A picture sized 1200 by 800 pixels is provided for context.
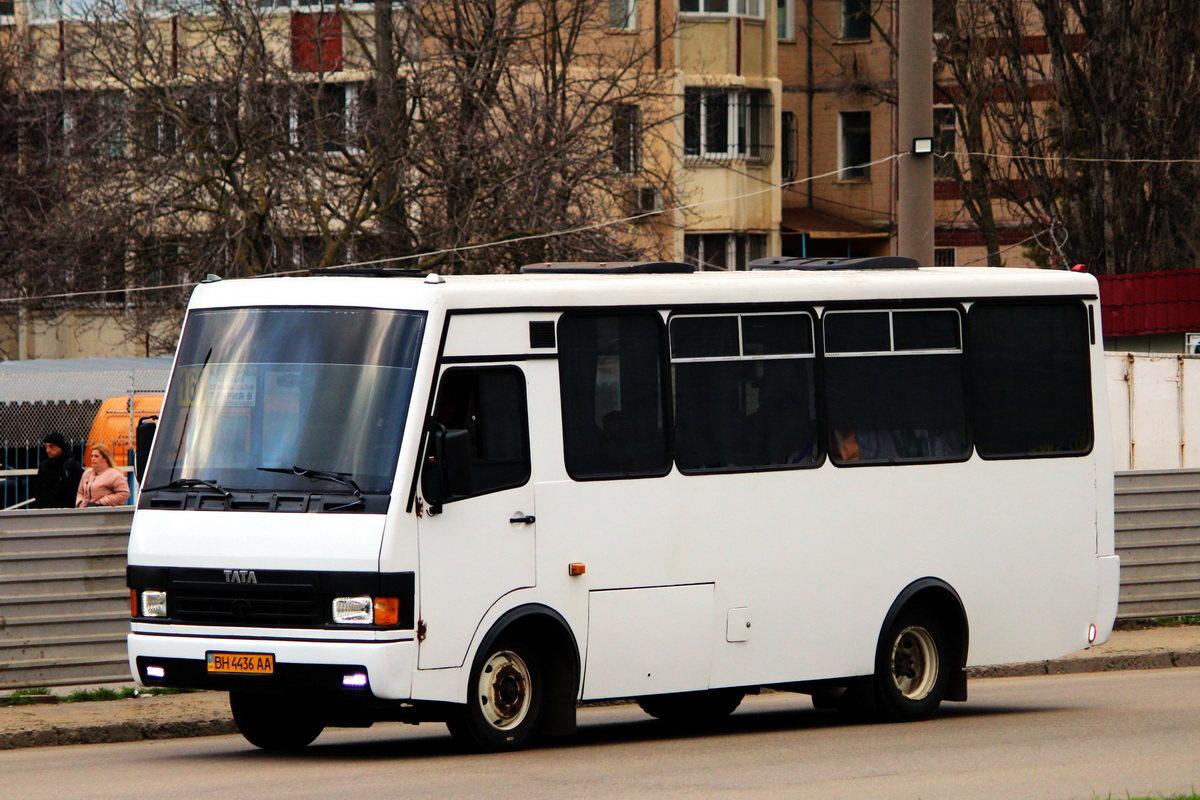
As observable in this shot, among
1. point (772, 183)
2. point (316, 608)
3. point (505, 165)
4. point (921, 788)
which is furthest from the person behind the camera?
point (772, 183)

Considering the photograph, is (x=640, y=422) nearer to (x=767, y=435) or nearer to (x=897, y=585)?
(x=767, y=435)

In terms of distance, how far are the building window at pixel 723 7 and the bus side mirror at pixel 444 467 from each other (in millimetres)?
35939

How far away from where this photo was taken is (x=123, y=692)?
14.4m

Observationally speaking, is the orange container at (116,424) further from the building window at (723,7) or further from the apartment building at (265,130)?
the building window at (723,7)

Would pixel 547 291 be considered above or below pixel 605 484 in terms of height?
above

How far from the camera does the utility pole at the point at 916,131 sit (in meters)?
17.5

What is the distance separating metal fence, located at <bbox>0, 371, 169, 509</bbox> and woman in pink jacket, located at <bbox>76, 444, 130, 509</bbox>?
557 cm

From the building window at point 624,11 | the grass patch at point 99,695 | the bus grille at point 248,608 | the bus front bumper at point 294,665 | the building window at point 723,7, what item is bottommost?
the grass patch at point 99,695

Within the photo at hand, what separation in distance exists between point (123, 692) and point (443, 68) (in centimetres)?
1430

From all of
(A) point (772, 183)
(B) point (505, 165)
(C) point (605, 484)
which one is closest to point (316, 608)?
(C) point (605, 484)

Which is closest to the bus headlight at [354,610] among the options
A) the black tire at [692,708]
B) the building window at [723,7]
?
the black tire at [692,708]

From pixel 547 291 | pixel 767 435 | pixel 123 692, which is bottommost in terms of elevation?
pixel 123 692

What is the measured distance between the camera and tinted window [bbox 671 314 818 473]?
12.2 meters

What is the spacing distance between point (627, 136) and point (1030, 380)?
614 inches
